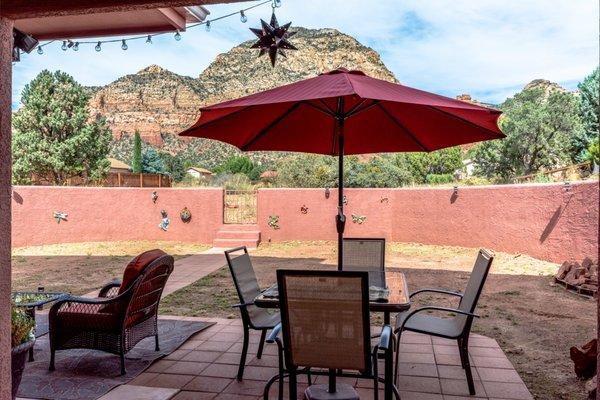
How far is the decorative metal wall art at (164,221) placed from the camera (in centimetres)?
1259

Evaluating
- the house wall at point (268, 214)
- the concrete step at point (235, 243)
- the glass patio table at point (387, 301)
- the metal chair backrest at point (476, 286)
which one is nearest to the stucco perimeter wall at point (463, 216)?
the house wall at point (268, 214)

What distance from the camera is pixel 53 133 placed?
904 inches

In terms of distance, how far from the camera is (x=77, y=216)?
12.2 m

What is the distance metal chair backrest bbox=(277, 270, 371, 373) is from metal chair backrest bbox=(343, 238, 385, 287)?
204 cm

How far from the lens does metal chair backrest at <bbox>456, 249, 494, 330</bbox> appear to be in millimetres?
3020

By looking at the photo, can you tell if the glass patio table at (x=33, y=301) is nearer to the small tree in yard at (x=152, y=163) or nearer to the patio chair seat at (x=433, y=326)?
the patio chair seat at (x=433, y=326)

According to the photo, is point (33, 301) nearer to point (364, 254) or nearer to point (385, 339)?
point (364, 254)

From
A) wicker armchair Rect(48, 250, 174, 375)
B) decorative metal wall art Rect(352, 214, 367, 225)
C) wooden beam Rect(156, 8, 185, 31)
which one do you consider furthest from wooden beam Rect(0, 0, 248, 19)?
decorative metal wall art Rect(352, 214, 367, 225)

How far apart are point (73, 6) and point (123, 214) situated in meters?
11.2

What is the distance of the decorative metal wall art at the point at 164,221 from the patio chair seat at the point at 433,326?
9.97 meters

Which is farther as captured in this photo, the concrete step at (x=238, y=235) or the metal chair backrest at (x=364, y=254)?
the concrete step at (x=238, y=235)

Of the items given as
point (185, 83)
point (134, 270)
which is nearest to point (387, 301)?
point (134, 270)

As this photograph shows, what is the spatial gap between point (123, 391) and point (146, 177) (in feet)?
52.6

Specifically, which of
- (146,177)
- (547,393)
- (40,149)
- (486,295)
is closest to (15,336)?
(547,393)
